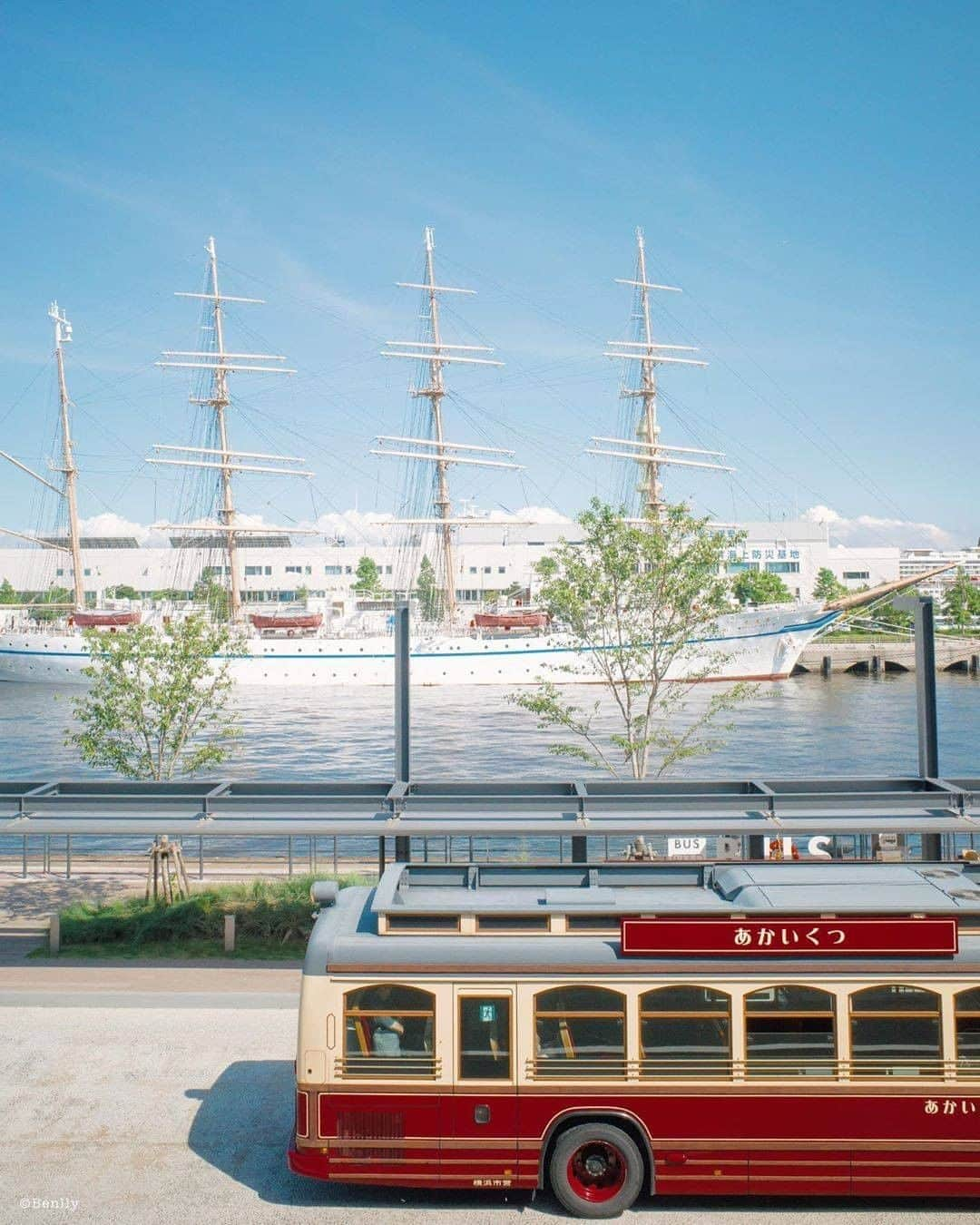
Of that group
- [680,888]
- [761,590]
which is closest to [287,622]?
[761,590]

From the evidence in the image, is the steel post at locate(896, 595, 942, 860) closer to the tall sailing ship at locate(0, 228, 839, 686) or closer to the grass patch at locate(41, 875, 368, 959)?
the grass patch at locate(41, 875, 368, 959)

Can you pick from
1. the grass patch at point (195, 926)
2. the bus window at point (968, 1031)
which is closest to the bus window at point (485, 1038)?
the bus window at point (968, 1031)

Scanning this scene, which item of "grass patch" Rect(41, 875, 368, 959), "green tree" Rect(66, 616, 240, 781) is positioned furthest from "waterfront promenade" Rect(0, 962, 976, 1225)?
"green tree" Rect(66, 616, 240, 781)

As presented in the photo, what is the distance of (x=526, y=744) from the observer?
1597 inches

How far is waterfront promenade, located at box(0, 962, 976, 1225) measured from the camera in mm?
6738

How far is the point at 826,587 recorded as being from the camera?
108m

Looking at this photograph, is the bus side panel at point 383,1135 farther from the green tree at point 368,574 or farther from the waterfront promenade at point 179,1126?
the green tree at point 368,574

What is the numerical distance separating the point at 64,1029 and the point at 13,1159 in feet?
8.59

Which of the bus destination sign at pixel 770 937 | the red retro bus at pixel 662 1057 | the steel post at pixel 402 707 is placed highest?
the steel post at pixel 402 707

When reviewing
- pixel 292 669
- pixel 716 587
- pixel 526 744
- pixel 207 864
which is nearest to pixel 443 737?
pixel 526 744

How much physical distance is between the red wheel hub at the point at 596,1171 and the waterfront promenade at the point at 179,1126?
0.19 metres

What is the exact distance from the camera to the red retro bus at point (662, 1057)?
6.64 metres

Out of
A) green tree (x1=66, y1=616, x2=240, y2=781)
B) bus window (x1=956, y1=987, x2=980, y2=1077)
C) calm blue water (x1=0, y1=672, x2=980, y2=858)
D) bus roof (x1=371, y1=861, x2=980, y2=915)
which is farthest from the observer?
calm blue water (x1=0, y1=672, x2=980, y2=858)

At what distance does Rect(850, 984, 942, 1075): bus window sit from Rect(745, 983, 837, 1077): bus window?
0.16 meters
